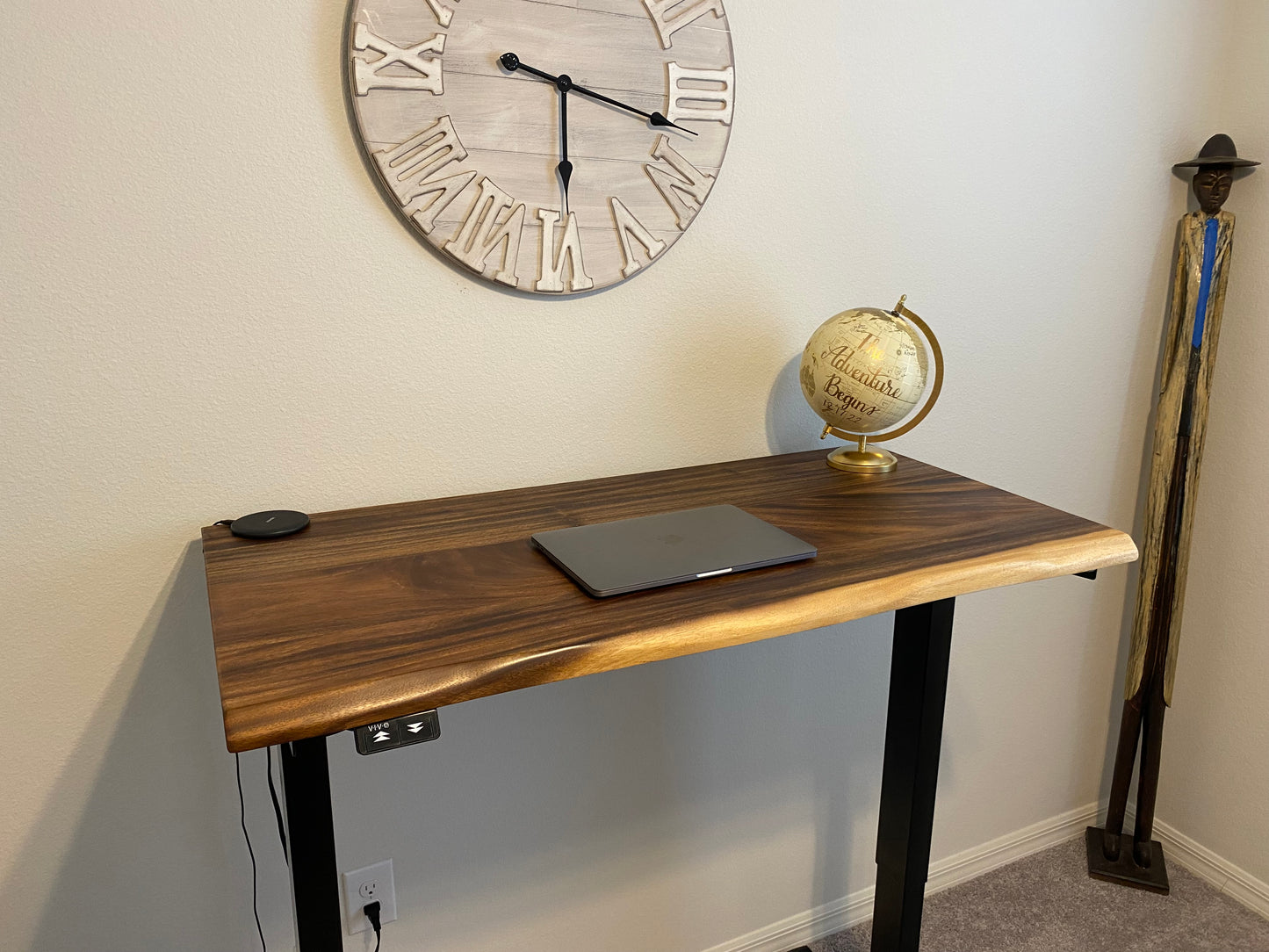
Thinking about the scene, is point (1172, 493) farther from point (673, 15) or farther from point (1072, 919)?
point (673, 15)

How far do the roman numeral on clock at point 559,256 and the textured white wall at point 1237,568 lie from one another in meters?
1.36

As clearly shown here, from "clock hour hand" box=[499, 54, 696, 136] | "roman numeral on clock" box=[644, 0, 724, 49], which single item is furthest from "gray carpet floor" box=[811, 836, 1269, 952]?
"roman numeral on clock" box=[644, 0, 724, 49]

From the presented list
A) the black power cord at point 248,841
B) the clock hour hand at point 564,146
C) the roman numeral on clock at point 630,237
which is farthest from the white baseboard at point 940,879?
the clock hour hand at point 564,146

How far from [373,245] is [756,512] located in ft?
2.00

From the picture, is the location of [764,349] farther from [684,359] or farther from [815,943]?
[815,943]

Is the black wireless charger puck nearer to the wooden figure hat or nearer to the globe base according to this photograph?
the globe base

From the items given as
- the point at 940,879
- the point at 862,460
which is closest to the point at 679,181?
the point at 862,460

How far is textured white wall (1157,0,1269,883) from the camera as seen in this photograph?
5.78 feet

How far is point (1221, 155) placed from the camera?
5.51ft

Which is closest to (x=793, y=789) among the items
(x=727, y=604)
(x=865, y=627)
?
(x=865, y=627)

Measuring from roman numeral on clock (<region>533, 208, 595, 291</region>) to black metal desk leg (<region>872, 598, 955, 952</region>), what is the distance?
2.12ft

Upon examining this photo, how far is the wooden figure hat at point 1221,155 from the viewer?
1672mm

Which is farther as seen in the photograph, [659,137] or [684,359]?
[684,359]

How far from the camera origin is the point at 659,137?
4.30 ft
